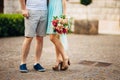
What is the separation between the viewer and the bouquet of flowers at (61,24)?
6.86 metres

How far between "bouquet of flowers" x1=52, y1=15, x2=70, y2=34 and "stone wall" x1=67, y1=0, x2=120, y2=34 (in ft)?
43.0

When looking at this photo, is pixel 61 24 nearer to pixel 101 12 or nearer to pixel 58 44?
pixel 58 44

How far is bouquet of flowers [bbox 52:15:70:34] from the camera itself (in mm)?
6859

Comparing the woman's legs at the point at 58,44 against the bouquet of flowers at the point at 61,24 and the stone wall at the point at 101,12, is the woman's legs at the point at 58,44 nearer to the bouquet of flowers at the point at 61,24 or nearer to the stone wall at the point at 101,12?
the bouquet of flowers at the point at 61,24

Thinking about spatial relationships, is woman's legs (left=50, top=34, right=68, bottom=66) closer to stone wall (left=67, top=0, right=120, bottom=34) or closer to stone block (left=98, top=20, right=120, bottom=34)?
stone block (left=98, top=20, right=120, bottom=34)

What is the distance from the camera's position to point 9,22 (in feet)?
47.3

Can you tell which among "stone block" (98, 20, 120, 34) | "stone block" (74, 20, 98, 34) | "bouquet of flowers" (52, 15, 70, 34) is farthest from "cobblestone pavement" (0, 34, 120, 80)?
"stone block" (98, 20, 120, 34)

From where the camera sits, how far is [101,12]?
20688 millimetres

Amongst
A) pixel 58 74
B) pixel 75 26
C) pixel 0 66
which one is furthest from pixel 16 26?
pixel 58 74

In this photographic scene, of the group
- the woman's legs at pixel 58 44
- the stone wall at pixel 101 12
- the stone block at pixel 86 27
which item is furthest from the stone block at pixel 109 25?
the woman's legs at pixel 58 44

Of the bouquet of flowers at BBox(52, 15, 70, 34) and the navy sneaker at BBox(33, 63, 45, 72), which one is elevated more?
the bouquet of flowers at BBox(52, 15, 70, 34)

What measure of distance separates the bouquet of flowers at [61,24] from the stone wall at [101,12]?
1311cm

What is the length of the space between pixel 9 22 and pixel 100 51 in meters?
5.06

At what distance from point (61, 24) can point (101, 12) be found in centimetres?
1400
